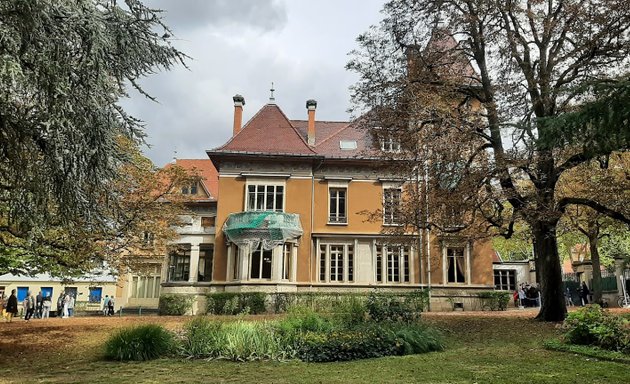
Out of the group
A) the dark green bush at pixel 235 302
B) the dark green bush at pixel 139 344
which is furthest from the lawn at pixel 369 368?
the dark green bush at pixel 235 302

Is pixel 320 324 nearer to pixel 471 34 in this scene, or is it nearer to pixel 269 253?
pixel 471 34

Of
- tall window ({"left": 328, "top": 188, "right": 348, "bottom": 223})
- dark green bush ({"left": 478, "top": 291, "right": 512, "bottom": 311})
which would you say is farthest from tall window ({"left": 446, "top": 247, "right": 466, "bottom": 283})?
tall window ({"left": 328, "top": 188, "right": 348, "bottom": 223})

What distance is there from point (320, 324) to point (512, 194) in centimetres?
779

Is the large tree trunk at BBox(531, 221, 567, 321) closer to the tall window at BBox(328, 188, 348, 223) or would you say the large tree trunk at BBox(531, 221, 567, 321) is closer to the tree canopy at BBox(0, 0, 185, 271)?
the tree canopy at BBox(0, 0, 185, 271)

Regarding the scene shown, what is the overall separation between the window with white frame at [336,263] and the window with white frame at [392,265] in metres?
1.72

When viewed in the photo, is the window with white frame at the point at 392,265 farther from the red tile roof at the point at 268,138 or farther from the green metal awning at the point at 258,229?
the red tile roof at the point at 268,138

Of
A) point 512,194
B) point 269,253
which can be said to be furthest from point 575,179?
point 269,253

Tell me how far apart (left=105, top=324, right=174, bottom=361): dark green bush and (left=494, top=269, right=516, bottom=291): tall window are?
40.0 m

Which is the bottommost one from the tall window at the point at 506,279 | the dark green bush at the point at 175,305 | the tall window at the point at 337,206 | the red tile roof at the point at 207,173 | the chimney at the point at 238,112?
the dark green bush at the point at 175,305

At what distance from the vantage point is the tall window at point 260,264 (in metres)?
29.0

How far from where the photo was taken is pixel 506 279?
152 ft

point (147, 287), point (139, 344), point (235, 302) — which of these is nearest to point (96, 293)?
point (147, 287)

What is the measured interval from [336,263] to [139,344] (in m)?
20.0

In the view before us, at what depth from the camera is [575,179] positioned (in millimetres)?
19141
